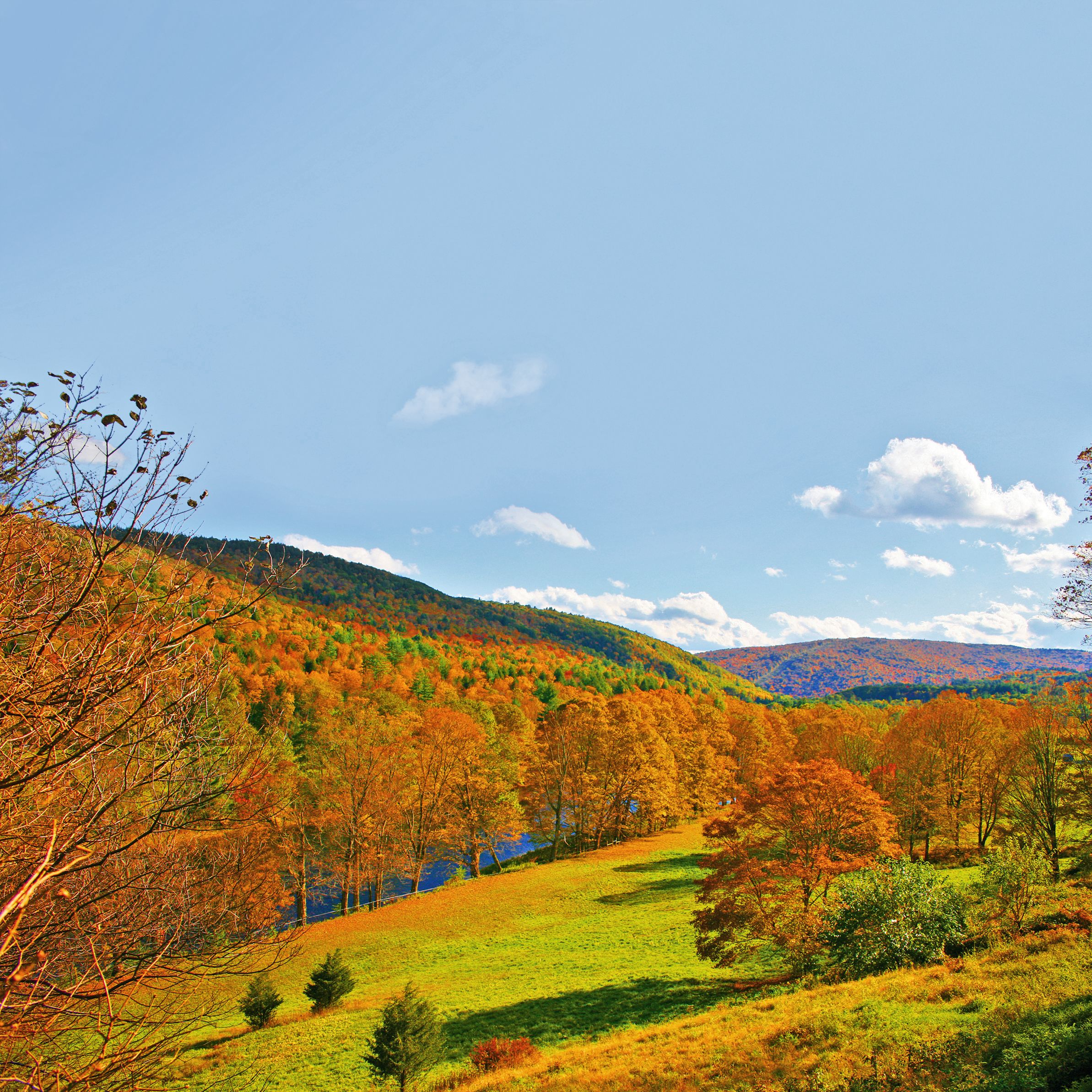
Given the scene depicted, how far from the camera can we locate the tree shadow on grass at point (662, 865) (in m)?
37.8

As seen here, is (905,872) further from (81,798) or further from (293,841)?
(293,841)

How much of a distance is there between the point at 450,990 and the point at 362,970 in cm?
637

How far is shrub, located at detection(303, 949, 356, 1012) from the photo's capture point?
20.3 meters

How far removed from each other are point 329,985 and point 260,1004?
2232 mm

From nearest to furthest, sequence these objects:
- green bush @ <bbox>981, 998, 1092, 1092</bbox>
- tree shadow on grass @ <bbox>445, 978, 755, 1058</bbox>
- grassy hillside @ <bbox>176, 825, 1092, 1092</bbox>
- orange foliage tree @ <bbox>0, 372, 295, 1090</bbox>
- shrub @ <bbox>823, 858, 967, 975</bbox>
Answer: orange foliage tree @ <bbox>0, 372, 295, 1090</bbox>, green bush @ <bbox>981, 998, 1092, 1092</bbox>, grassy hillside @ <bbox>176, 825, 1092, 1092</bbox>, shrub @ <bbox>823, 858, 967, 975</bbox>, tree shadow on grass @ <bbox>445, 978, 755, 1058</bbox>

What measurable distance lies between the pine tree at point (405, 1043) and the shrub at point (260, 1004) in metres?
7.25

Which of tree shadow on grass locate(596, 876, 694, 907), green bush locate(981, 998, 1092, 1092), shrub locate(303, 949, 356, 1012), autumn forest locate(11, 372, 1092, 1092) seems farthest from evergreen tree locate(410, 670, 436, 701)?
green bush locate(981, 998, 1092, 1092)

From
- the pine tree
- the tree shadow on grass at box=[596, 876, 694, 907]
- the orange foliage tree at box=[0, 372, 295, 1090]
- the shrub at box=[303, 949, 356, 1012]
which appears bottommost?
the tree shadow on grass at box=[596, 876, 694, 907]

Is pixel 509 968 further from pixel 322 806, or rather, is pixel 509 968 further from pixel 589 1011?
pixel 322 806

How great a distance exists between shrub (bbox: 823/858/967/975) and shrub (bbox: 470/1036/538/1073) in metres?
9.48

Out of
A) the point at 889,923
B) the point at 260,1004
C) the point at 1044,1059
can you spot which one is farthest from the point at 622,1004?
the point at 1044,1059

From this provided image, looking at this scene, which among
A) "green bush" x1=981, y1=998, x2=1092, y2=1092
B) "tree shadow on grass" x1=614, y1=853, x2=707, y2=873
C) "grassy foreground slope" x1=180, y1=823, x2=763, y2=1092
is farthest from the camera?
"tree shadow on grass" x1=614, y1=853, x2=707, y2=873

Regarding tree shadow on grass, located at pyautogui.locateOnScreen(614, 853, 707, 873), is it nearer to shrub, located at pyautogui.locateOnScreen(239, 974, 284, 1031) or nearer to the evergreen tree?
shrub, located at pyautogui.locateOnScreen(239, 974, 284, 1031)

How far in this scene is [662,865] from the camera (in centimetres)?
3897
